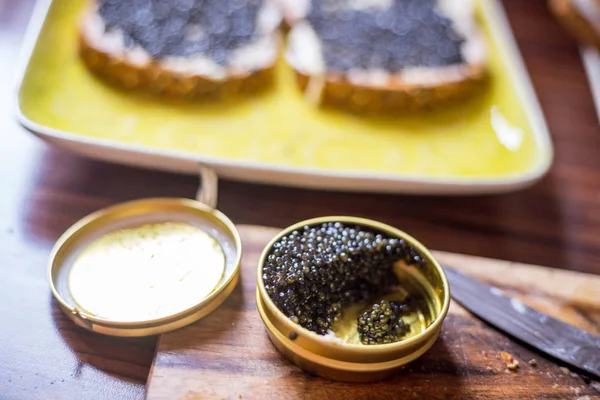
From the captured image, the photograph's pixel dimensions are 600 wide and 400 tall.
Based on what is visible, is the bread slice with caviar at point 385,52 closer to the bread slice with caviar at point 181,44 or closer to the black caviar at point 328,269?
the bread slice with caviar at point 181,44

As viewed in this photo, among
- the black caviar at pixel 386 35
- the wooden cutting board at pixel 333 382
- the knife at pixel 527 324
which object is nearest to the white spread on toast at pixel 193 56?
the black caviar at pixel 386 35

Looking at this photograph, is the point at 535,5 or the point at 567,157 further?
the point at 535,5

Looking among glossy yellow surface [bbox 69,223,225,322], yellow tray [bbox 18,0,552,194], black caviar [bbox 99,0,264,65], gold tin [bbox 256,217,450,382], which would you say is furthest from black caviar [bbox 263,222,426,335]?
black caviar [bbox 99,0,264,65]

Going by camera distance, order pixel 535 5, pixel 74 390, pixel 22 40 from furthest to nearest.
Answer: pixel 535 5, pixel 22 40, pixel 74 390

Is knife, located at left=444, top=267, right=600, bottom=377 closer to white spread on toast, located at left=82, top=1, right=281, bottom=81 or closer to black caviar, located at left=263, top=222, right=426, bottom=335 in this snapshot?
black caviar, located at left=263, top=222, right=426, bottom=335

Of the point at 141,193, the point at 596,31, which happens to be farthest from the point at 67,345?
the point at 596,31

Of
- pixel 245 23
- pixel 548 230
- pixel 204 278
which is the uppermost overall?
pixel 245 23

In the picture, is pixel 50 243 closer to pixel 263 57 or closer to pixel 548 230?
pixel 263 57
